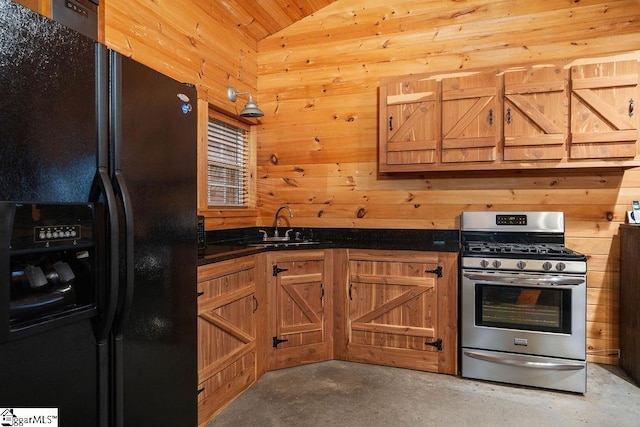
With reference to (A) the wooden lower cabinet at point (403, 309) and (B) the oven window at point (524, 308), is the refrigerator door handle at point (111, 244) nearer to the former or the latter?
(A) the wooden lower cabinet at point (403, 309)

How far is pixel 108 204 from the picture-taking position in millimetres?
1335

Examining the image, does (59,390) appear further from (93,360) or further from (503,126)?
(503,126)

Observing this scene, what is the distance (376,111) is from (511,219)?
1.49 metres

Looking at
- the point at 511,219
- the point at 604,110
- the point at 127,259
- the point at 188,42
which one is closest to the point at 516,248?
the point at 511,219

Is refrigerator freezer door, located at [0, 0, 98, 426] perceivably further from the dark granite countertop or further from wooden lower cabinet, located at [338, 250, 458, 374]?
wooden lower cabinet, located at [338, 250, 458, 374]

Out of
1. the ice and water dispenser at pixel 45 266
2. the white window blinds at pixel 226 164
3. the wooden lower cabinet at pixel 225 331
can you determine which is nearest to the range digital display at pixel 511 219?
the wooden lower cabinet at pixel 225 331

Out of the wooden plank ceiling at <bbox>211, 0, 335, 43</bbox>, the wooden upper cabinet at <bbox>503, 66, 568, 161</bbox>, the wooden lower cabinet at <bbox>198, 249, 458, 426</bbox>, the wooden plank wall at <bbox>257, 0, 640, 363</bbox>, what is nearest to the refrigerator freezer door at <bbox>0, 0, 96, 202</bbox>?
the wooden lower cabinet at <bbox>198, 249, 458, 426</bbox>

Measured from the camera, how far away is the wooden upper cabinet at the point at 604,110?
2.69 meters

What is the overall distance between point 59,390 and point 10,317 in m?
0.30

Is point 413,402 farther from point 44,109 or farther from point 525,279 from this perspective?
point 44,109

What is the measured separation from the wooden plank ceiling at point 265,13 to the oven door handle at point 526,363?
3269 millimetres

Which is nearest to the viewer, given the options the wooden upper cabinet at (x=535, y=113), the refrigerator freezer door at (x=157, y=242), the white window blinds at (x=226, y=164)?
the refrigerator freezer door at (x=157, y=242)

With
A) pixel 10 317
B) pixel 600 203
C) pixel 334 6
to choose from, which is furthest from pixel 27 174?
pixel 600 203

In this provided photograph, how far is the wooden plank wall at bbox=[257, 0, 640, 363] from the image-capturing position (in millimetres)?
3107
